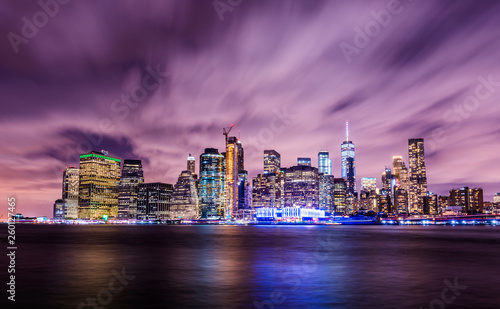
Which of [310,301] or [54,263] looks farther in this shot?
[54,263]

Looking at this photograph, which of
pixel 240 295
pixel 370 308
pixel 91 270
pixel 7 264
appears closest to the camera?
pixel 370 308

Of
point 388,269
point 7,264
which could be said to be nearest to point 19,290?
point 7,264

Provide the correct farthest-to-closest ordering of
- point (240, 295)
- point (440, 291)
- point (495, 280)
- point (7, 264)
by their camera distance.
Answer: point (7, 264) < point (495, 280) < point (440, 291) < point (240, 295)

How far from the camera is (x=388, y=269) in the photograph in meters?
48.1

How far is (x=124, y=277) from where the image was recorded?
40.8 meters

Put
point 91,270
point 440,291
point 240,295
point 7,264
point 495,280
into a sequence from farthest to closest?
point 7,264 < point 91,270 < point 495,280 < point 440,291 < point 240,295

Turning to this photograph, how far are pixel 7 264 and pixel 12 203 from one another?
9.30 m

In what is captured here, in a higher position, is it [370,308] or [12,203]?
[12,203]

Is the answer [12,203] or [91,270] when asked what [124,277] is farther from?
[12,203]

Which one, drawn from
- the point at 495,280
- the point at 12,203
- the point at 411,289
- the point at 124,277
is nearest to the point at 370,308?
the point at 411,289

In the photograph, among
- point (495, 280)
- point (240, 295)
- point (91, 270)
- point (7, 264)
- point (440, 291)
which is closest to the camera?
point (240, 295)

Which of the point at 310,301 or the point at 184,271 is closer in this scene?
the point at 310,301

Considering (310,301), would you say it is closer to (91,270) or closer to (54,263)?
(91,270)

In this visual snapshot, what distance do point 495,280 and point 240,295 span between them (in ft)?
83.7
